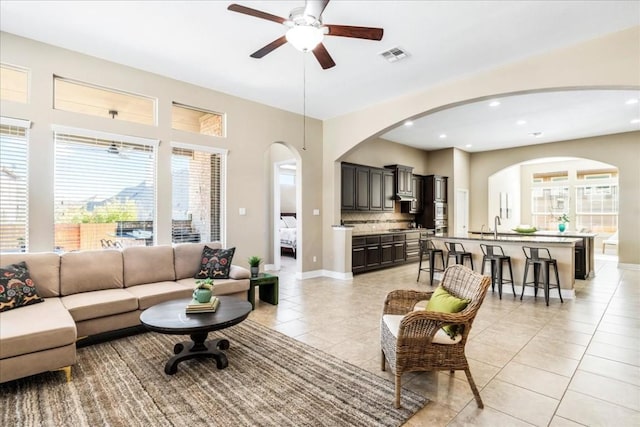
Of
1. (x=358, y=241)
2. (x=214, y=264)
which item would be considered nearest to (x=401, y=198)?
(x=358, y=241)

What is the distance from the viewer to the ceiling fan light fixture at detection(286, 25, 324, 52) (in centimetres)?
258

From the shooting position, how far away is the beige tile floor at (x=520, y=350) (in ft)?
7.38

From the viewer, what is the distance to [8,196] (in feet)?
12.3

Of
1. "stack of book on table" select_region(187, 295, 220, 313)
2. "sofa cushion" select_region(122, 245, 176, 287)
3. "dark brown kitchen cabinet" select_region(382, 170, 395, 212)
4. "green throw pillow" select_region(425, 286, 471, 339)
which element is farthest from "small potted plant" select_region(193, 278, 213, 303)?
"dark brown kitchen cabinet" select_region(382, 170, 395, 212)

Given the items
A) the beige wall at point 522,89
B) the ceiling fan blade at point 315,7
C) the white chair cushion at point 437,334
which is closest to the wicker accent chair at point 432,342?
the white chair cushion at point 437,334

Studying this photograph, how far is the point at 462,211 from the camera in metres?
10.4

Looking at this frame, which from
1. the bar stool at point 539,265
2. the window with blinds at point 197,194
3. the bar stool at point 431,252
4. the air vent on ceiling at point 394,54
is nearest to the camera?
the air vent on ceiling at point 394,54

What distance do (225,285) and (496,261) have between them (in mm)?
4484

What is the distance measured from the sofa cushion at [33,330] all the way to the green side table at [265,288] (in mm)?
2167

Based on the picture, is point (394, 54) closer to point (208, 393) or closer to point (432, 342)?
point (432, 342)

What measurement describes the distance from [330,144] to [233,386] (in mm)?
5292

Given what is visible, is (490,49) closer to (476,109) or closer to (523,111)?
(476,109)

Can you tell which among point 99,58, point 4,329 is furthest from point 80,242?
point 99,58

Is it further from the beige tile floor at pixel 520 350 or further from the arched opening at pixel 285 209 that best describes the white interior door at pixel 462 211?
the arched opening at pixel 285 209
